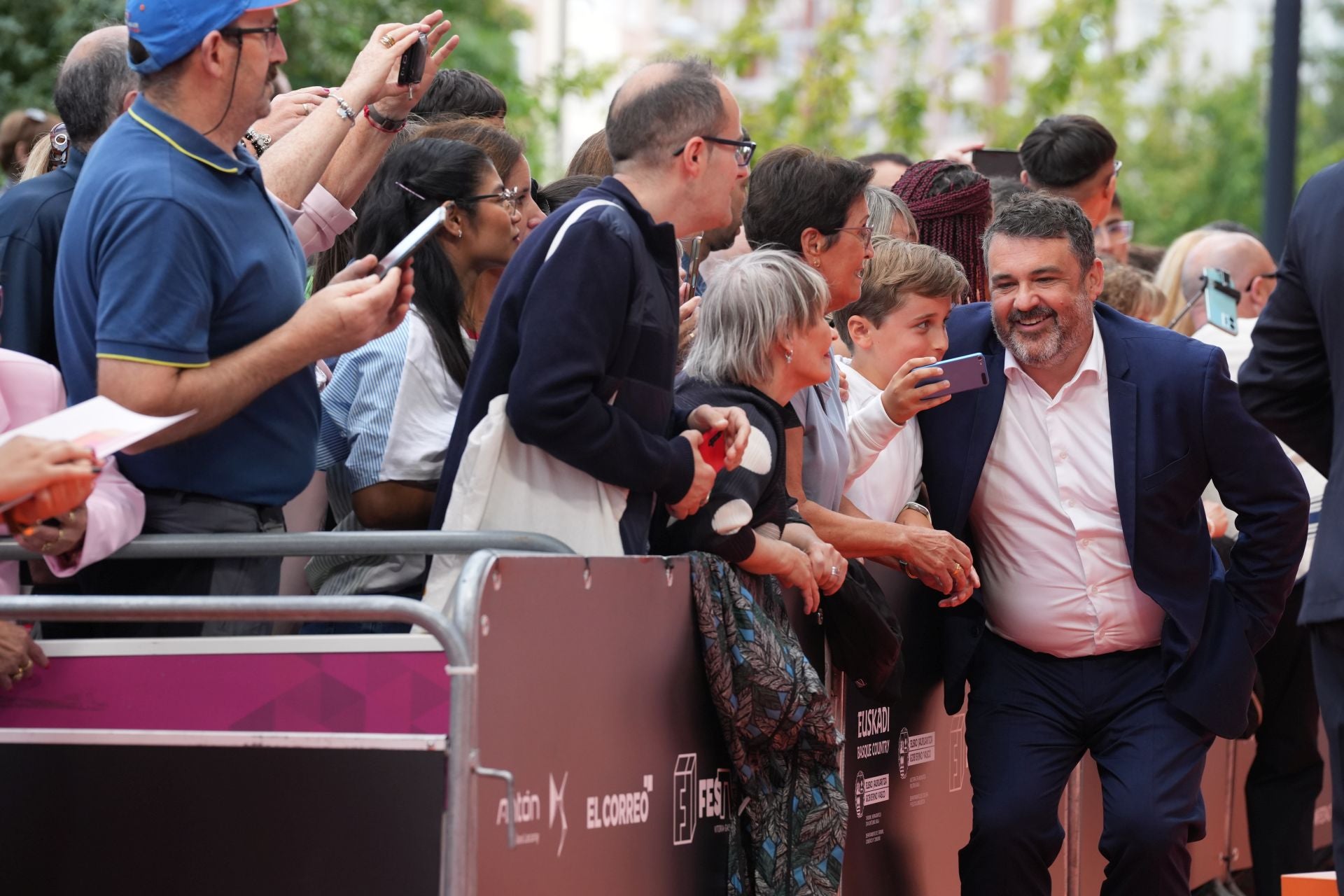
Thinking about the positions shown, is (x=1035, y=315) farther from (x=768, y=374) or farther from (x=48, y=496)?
(x=48, y=496)

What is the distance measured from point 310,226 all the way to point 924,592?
2.37 m

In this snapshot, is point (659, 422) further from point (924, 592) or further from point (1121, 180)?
point (1121, 180)

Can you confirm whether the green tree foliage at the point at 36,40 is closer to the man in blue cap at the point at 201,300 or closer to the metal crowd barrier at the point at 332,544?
the man in blue cap at the point at 201,300

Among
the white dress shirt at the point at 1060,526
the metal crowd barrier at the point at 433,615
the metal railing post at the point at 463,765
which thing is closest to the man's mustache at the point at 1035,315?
the white dress shirt at the point at 1060,526

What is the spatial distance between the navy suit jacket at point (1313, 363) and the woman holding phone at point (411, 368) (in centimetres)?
202

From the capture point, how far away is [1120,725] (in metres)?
5.61

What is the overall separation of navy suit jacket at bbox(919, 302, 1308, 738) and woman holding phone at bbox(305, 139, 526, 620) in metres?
1.75

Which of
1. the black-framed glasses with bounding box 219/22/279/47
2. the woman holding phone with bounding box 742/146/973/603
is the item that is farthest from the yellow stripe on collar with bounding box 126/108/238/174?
the woman holding phone with bounding box 742/146/973/603

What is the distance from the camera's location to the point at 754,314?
474 cm

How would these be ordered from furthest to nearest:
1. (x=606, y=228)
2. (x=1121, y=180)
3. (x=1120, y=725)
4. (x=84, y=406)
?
(x=1121, y=180) < (x=1120, y=725) < (x=606, y=228) < (x=84, y=406)

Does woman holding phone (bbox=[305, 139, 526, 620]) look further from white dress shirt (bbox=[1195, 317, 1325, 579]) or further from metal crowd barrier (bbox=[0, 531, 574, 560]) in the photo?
white dress shirt (bbox=[1195, 317, 1325, 579])

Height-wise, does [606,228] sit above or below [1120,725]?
above

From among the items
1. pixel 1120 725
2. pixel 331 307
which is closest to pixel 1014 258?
pixel 1120 725

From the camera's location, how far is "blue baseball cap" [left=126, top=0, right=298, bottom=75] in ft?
12.7
